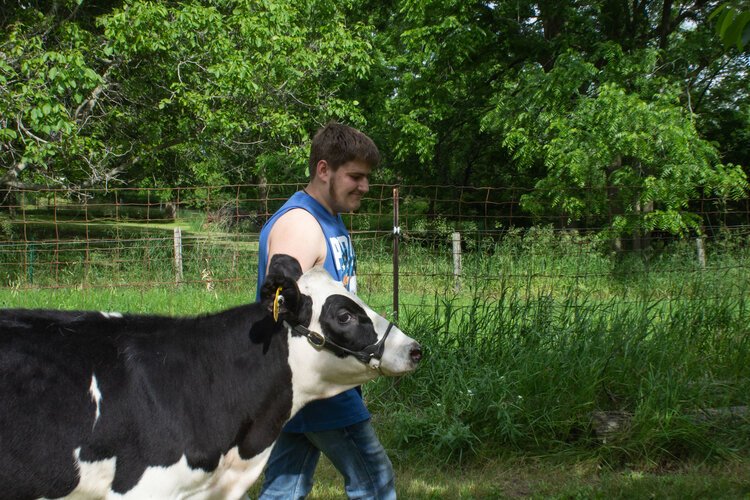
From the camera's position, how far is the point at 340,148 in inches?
108

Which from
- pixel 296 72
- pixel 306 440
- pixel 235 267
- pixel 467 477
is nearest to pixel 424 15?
pixel 296 72

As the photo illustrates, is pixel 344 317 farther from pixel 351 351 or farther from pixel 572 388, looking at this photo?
pixel 572 388

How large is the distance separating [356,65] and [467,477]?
10.4m

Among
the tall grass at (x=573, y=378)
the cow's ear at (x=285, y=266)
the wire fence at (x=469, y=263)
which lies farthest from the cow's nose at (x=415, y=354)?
the wire fence at (x=469, y=263)

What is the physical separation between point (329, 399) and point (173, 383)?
0.63m

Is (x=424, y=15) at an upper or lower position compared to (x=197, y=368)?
upper

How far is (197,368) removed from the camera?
2.61 meters

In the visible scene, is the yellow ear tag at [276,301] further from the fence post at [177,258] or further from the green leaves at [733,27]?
the fence post at [177,258]

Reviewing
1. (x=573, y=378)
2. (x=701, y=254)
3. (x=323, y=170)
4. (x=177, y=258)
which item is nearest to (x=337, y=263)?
(x=323, y=170)

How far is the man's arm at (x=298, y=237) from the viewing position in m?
2.60

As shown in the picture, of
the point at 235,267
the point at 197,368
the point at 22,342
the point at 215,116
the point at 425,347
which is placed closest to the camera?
the point at 22,342

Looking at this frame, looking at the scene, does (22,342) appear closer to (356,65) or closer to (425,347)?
(425,347)

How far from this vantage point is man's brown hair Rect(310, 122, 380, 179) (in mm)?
2744

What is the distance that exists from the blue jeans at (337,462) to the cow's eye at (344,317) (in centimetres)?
48
